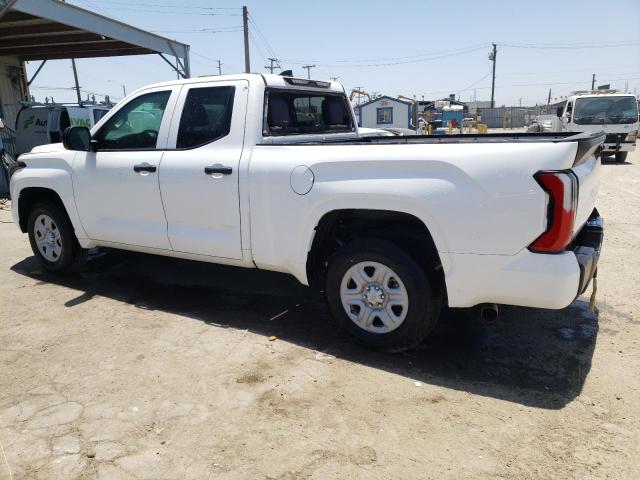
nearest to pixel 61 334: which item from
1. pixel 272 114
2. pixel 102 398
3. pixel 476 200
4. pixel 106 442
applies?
pixel 102 398

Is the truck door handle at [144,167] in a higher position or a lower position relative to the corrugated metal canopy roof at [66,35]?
lower

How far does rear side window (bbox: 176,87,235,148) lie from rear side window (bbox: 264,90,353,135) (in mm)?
340

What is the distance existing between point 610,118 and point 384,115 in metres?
15.9

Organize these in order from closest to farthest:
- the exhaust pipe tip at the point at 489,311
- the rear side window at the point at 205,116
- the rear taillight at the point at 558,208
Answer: the rear taillight at the point at 558,208, the exhaust pipe tip at the point at 489,311, the rear side window at the point at 205,116

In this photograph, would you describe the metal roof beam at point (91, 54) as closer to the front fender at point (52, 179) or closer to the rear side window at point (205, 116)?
the front fender at point (52, 179)

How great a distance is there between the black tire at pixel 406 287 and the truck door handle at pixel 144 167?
1813 mm

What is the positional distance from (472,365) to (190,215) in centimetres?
248

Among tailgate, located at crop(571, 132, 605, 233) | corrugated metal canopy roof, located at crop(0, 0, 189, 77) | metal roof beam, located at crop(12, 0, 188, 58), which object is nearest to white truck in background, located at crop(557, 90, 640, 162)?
Answer: corrugated metal canopy roof, located at crop(0, 0, 189, 77)

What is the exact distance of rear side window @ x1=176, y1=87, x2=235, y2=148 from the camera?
4.12m

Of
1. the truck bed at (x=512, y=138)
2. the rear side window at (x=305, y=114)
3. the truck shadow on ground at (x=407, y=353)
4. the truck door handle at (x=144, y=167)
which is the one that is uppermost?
the rear side window at (x=305, y=114)

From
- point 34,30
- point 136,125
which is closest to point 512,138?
point 136,125

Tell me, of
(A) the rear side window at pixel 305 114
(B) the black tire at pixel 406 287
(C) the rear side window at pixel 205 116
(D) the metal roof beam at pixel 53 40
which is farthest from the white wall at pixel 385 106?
(B) the black tire at pixel 406 287

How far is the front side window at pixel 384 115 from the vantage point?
100 feet

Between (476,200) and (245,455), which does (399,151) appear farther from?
(245,455)
